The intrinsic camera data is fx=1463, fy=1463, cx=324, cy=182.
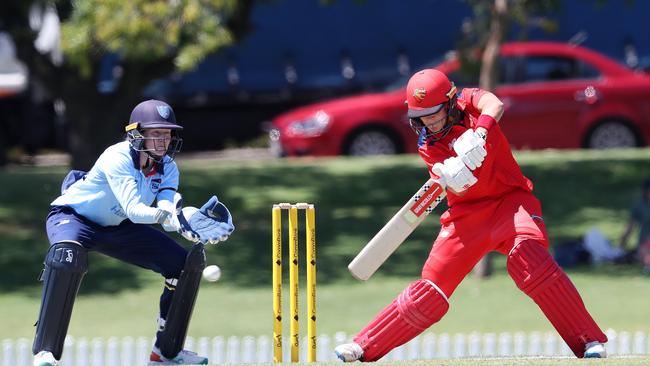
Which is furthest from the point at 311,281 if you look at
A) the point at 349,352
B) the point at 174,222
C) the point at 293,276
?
the point at 174,222

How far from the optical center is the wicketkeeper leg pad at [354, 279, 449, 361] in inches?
299

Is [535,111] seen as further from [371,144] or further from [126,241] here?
[126,241]

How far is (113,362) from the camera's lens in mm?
11211

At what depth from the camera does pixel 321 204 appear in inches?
664

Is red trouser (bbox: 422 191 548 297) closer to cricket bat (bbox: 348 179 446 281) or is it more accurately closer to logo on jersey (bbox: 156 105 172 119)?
cricket bat (bbox: 348 179 446 281)

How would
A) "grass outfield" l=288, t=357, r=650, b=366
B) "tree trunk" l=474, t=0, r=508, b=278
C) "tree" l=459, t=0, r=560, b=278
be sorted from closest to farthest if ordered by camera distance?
"grass outfield" l=288, t=357, r=650, b=366 → "tree trunk" l=474, t=0, r=508, b=278 → "tree" l=459, t=0, r=560, b=278

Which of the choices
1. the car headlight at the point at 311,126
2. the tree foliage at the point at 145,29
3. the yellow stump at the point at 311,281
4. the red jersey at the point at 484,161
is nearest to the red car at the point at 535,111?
the car headlight at the point at 311,126

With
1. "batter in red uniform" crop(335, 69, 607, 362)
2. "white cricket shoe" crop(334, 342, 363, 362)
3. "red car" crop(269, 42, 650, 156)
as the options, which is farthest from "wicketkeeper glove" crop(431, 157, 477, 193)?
"red car" crop(269, 42, 650, 156)

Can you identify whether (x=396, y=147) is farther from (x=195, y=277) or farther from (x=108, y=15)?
(x=195, y=277)

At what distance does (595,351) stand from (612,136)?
12038 millimetres

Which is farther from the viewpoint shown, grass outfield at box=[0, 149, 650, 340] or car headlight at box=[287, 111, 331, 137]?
car headlight at box=[287, 111, 331, 137]

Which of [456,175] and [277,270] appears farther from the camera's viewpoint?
[277,270]

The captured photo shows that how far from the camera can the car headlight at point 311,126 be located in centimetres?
1862

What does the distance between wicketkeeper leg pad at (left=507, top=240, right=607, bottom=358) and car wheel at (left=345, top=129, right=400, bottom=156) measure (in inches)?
446
